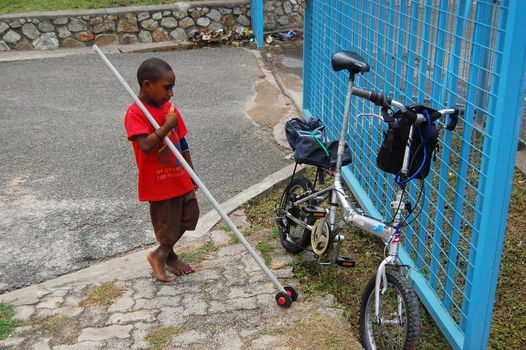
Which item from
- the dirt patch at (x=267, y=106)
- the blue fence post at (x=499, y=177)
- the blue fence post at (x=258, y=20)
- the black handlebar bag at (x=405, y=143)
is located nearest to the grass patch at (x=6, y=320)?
the black handlebar bag at (x=405, y=143)

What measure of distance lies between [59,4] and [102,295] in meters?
8.28

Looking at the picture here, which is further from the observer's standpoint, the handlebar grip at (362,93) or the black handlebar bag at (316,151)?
the black handlebar bag at (316,151)

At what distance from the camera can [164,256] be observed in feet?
13.0

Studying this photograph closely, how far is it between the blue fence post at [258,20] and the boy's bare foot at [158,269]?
6987 mm

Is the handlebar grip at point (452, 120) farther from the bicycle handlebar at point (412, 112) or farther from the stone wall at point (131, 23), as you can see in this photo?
the stone wall at point (131, 23)

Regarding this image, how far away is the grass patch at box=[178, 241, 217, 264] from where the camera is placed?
4.28m

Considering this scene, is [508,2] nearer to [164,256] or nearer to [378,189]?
[378,189]

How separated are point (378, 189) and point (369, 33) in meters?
1.17

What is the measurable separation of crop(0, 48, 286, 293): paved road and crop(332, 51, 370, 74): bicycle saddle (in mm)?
2090

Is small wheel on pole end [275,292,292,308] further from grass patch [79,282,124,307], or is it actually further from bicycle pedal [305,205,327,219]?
grass patch [79,282,124,307]

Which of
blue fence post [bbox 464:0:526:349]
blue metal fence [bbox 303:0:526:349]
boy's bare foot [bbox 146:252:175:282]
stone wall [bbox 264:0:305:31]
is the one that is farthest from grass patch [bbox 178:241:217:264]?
stone wall [bbox 264:0:305:31]

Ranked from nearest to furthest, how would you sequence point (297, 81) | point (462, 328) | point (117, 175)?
point (462, 328), point (117, 175), point (297, 81)

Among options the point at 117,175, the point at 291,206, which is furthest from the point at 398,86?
the point at 117,175

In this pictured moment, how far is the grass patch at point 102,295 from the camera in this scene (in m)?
3.74
